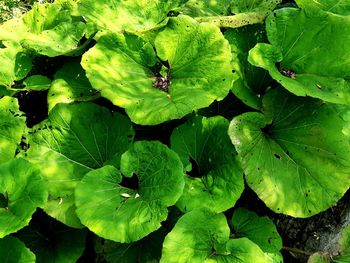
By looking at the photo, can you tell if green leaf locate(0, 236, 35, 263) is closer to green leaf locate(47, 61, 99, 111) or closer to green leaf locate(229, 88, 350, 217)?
green leaf locate(47, 61, 99, 111)

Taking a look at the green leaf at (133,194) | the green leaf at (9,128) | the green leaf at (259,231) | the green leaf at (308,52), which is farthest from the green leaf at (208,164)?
the green leaf at (9,128)

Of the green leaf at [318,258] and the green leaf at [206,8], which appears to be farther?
the green leaf at [206,8]

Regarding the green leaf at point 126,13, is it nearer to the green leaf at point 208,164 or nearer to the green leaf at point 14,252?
the green leaf at point 208,164

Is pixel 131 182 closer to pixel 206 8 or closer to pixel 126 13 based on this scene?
pixel 126 13

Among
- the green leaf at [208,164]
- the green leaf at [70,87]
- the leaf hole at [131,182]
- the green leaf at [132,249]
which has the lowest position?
the green leaf at [132,249]

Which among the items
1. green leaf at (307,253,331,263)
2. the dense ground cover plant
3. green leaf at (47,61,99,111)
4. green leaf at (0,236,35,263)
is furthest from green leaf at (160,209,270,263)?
green leaf at (47,61,99,111)

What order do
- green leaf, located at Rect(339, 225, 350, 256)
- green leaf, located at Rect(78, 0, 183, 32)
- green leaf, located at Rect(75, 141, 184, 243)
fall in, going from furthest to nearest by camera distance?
green leaf, located at Rect(78, 0, 183, 32) → green leaf, located at Rect(339, 225, 350, 256) → green leaf, located at Rect(75, 141, 184, 243)
